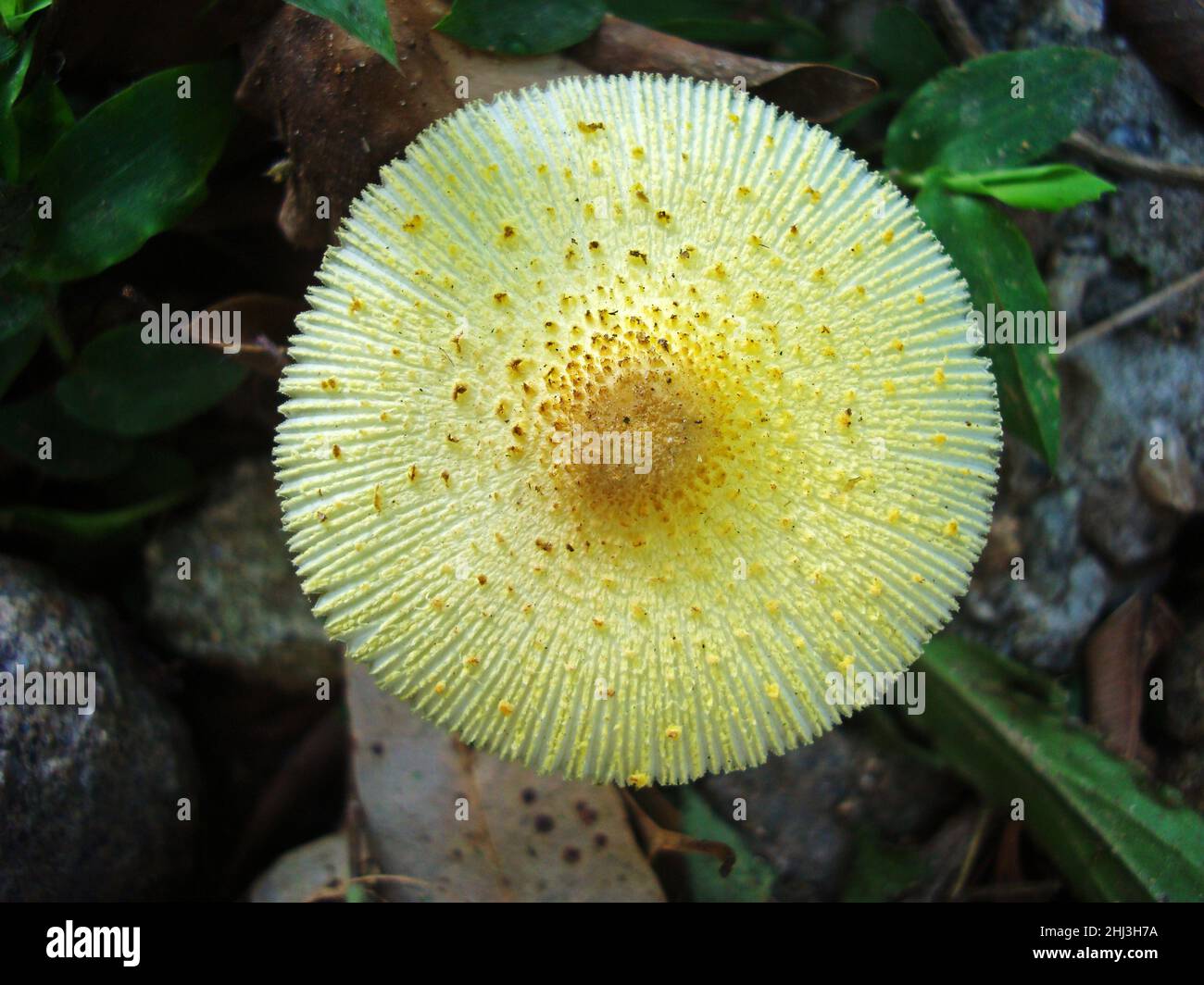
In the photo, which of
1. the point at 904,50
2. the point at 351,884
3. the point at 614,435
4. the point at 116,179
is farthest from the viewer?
the point at 904,50

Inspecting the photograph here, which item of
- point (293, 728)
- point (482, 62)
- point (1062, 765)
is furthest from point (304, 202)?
point (1062, 765)

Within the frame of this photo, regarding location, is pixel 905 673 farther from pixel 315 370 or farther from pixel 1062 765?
pixel 315 370

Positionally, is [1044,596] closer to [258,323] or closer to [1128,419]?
[1128,419]

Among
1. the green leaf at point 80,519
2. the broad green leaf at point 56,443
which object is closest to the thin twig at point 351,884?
the green leaf at point 80,519

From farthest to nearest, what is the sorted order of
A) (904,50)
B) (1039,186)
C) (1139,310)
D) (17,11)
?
(1139,310) < (904,50) < (1039,186) < (17,11)

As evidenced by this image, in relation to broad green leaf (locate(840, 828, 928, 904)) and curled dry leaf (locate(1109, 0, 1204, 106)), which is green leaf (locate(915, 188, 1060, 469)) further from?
broad green leaf (locate(840, 828, 928, 904))

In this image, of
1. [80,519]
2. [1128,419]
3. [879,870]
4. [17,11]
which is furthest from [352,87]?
[879,870]

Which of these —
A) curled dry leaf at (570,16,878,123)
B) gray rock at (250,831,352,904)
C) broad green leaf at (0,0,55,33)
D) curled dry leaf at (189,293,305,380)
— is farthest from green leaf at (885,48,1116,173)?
gray rock at (250,831,352,904)
